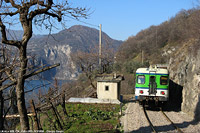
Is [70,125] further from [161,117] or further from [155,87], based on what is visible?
[155,87]

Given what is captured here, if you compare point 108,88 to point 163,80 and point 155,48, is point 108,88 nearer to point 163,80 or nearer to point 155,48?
point 163,80

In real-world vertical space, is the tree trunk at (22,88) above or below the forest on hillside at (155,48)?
below

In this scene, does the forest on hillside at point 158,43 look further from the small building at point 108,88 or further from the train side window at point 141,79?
the train side window at point 141,79

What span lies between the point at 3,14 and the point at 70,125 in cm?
804

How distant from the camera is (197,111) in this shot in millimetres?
13977

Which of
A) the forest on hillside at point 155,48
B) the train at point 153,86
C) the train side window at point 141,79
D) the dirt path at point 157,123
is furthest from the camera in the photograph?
the forest on hillside at point 155,48

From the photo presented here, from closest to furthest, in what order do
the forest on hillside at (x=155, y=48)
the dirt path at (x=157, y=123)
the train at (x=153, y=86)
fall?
the dirt path at (x=157, y=123) → the train at (x=153, y=86) → the forest on hillside at (x=155, y=48)

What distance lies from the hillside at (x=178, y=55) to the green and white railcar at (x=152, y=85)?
1.57 m

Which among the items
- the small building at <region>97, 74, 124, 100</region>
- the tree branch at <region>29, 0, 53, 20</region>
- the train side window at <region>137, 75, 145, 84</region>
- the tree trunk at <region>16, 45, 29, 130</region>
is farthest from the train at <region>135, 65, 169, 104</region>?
the tree trunk at <region>16, 45, 29, 130</region>

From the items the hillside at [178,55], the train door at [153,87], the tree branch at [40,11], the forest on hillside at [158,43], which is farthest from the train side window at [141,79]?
the forest on hillside at [158,43]

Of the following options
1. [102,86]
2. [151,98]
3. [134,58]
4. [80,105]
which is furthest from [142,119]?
[134,58]

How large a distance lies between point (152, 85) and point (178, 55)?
44.8 feet

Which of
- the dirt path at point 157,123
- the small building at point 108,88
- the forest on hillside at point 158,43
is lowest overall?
the dirt path at point 157,123

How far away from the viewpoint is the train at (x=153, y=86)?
17047mm
